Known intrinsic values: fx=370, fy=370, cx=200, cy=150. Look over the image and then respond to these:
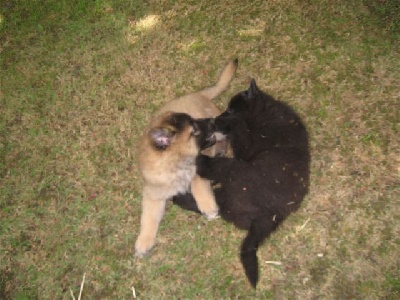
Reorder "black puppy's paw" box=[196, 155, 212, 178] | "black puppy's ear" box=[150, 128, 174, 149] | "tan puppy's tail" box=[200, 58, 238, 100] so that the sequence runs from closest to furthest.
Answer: "black puppy's ear" box=[150, 128, 174, 149], "black puppy's paw" box=[196, 155, 212, 178], "tan puppy's tail" box=[200, 58, 238, 100]

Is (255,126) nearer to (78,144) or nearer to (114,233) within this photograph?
(114,233)

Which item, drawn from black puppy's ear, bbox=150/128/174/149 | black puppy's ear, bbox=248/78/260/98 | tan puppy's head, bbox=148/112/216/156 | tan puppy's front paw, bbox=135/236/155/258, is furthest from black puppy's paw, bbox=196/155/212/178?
tan puppy's front paw, bbox=135/236/155/258

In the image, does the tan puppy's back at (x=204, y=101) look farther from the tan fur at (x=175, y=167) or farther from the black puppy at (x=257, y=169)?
the black puppy at (x=257, y=169)

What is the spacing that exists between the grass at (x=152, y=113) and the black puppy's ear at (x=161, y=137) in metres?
1.15

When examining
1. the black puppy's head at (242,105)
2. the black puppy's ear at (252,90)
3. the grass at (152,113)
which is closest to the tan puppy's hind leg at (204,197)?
the grass at (152,113)

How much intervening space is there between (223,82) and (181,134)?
1247 mm

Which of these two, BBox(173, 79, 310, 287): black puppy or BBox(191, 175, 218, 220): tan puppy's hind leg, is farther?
BBox(191, 175, 218, 220): tan puppy's hind leg

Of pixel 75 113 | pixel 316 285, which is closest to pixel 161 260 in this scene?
pixel 316 285

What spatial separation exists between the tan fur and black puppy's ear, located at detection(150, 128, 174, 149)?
0.06 meters

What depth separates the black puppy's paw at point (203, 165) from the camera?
11.8 ft

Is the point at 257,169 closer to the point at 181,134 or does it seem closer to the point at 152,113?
the point at 181,134

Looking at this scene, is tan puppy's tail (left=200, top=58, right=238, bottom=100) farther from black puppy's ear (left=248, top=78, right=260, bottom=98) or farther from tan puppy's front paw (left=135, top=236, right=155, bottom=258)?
tan puppy's front paw (left=135, top=236, right=155, bottom=258)

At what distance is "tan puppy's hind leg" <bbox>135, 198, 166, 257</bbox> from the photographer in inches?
152

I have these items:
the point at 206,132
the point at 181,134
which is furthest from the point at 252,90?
the point at 181,134
